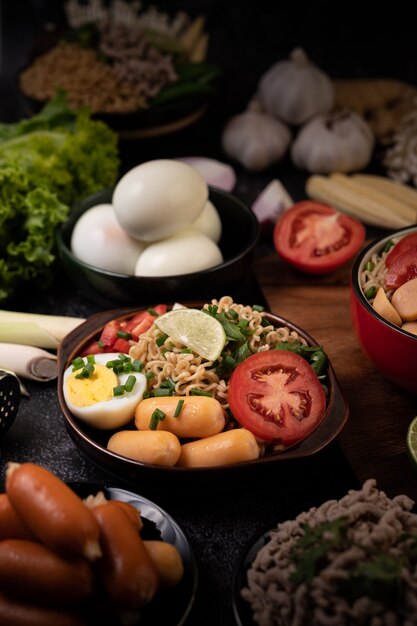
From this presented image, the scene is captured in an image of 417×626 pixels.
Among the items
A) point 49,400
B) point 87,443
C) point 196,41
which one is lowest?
point 49,400

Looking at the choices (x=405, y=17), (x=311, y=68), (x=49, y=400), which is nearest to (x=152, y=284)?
(x=49, y=400)

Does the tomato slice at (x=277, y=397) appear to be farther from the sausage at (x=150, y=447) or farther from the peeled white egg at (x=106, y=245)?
the peeled white egg at (x=106, y=245)

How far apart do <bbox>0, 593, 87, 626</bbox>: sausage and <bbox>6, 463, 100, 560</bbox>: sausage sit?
3.7 inches

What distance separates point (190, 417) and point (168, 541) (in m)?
0.26

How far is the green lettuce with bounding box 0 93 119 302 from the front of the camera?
6.98 feet

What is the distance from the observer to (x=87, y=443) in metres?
1.46

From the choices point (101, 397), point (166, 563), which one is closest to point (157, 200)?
point (101, 397)

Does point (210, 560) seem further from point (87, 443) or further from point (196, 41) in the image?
point (196, 41)

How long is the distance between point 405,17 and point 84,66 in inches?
59.4

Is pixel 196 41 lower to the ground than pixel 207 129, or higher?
higher

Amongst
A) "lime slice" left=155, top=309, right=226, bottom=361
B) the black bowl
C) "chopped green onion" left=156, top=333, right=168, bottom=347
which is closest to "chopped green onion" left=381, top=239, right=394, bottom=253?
the black bowl

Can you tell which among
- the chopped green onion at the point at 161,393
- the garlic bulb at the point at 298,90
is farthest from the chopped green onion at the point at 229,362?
the garlic bulb at the point at 298,90

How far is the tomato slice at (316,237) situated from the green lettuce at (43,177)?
639mm

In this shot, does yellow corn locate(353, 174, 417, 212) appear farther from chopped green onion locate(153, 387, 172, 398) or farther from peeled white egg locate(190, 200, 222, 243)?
chopped green onion locate(153, 387, 172, 398)
